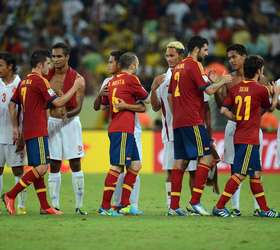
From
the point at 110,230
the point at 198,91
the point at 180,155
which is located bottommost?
the point at 110,230

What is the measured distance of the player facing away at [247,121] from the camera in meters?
12.2

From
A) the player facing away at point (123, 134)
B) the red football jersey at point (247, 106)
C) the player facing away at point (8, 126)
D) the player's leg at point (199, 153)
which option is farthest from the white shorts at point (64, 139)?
the red football jersey at point (247, 106)

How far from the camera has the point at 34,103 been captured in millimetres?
12430

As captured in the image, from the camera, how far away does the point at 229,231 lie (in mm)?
10797

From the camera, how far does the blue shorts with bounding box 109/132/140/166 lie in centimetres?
1243

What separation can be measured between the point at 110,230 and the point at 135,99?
2.37 meters

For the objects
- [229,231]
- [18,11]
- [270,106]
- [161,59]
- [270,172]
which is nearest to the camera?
[229,231]

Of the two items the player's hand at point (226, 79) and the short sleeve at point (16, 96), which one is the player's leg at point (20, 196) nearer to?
the short sleeve at point (16, 96)

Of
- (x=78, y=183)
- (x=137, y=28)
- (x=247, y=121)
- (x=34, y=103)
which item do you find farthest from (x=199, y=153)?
(x=137, y=28)

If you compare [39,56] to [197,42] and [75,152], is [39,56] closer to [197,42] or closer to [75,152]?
[75,152]

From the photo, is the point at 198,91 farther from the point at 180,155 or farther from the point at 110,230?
the point at 110,230

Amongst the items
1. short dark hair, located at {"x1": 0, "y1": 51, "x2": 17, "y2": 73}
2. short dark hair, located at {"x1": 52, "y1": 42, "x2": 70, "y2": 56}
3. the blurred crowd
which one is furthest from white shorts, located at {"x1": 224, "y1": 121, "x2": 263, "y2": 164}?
the blurred crowd

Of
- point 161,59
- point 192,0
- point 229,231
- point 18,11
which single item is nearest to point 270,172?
point 161,59

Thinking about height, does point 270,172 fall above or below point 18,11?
below
